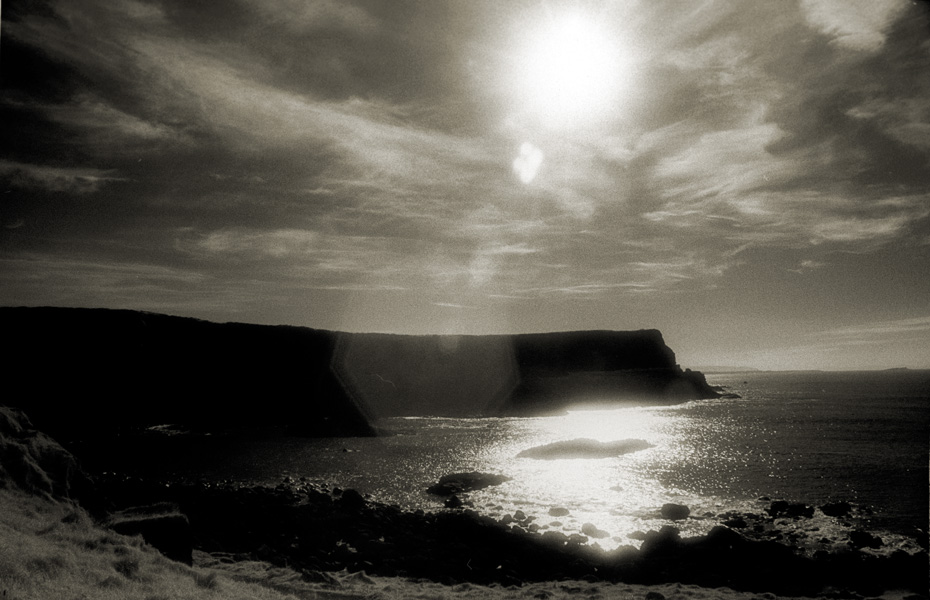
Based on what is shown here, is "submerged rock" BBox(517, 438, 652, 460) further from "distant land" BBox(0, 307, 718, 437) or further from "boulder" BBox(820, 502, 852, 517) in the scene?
"boulder" BBox(820, 502, 852, 517)

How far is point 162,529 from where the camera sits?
36.2ft

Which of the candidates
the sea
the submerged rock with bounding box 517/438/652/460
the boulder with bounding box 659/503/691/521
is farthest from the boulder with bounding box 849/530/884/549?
the submerged rock with bounding box 517/438/652/460

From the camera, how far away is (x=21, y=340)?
177ft

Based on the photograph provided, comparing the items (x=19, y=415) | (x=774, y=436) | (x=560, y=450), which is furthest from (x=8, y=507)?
(x=774, y=436)

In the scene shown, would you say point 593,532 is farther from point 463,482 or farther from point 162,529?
point 162,529

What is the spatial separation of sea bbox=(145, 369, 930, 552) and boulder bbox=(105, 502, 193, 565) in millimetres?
12192

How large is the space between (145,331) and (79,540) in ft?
188

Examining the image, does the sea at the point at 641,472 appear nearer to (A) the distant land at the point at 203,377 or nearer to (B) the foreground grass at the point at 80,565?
(A) the distant land at the point at 203,377

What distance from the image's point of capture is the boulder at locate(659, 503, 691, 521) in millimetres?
21359

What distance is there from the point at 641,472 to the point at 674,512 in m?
11.4

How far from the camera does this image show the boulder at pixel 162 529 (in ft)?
35.3

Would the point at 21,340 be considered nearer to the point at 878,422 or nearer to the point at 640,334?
the point at 878,422

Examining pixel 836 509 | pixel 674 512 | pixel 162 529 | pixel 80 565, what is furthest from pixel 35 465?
pixel 836 509

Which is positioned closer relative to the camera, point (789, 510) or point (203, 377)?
point (789, 510)
